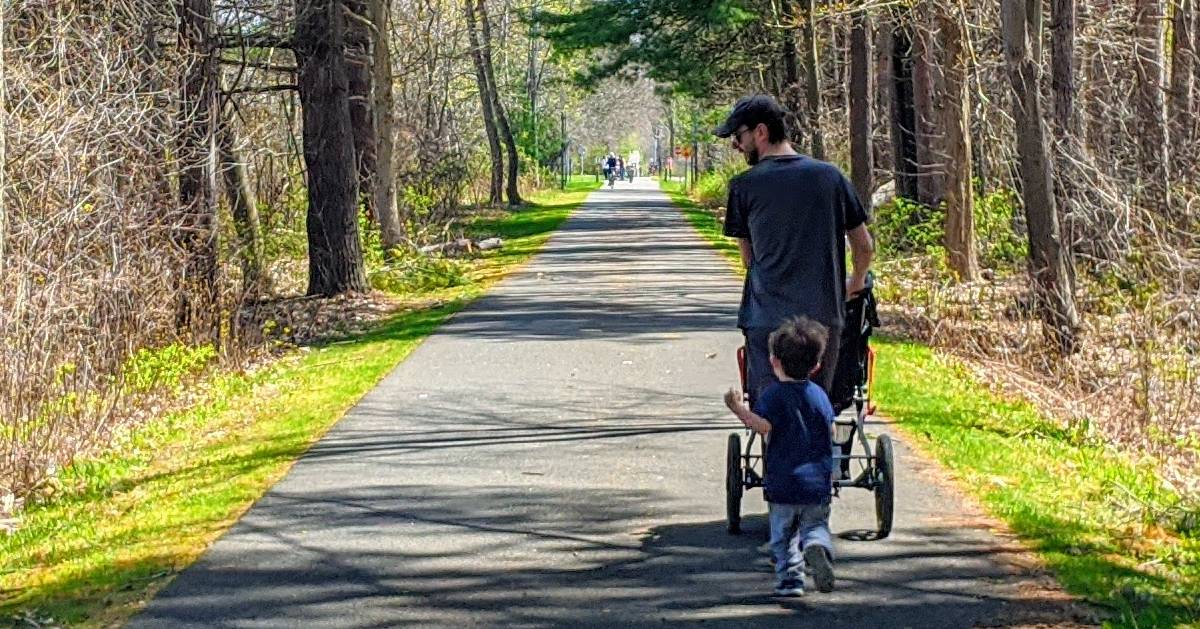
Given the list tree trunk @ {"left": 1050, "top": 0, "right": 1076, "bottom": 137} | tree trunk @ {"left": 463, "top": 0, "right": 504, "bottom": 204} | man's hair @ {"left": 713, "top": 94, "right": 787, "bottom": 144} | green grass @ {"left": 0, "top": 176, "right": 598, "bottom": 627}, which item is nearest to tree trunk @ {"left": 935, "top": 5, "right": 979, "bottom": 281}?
tree trunk @ {"left": 1050, "top": 0, "right": 1076, "bottom": 137}

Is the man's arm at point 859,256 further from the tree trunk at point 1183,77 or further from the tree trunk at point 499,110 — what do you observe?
the tree trunk at point 499,110

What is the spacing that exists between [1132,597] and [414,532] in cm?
339

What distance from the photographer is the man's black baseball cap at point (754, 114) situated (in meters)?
7.43

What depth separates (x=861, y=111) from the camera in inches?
1103

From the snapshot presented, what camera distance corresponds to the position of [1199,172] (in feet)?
64.3

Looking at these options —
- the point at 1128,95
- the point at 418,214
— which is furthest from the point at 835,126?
the point at 1128,95

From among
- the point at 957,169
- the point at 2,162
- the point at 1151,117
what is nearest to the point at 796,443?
the point at 2,162

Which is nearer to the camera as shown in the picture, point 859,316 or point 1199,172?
point 859,316

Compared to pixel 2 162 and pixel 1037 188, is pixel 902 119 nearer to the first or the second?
pixel 1037 188

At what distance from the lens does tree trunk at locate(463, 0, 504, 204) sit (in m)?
49.2

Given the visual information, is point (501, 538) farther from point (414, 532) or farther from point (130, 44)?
point (130, 44)

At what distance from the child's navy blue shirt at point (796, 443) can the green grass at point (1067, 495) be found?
3.84 ft

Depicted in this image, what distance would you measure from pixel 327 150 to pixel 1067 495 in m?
15.7

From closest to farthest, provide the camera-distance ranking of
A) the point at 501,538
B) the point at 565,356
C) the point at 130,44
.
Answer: the point at 501,538, the point at 565,356, the point at 130,44
